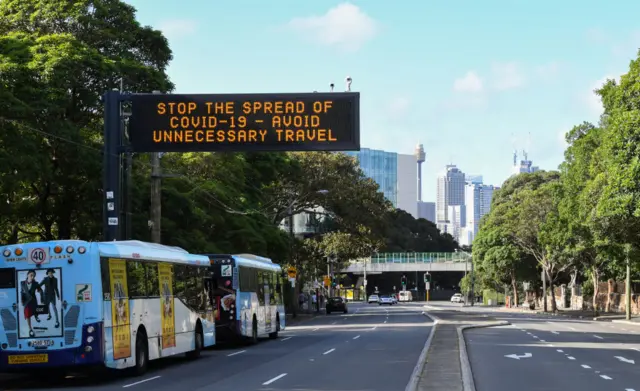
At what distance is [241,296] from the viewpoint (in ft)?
105

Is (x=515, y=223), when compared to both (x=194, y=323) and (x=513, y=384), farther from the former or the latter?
(x=513, y=384)

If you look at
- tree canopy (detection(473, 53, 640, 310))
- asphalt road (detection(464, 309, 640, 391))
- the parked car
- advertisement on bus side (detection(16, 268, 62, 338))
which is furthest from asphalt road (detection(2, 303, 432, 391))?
the parked car

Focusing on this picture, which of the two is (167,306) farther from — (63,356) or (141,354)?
(63,356)

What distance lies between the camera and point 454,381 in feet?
58.3

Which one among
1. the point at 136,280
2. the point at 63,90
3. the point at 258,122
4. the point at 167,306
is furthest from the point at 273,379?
the point at 63,90

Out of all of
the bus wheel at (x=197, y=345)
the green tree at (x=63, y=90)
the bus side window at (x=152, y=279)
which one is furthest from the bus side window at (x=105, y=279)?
the green tree at (x=63, y=90)

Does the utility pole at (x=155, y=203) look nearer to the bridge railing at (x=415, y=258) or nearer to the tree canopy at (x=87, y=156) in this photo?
the tree canopy at (x=87, y=156)

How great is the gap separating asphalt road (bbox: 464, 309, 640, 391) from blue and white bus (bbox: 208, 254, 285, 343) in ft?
25.0

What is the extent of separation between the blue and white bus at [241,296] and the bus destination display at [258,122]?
7562 millimetres

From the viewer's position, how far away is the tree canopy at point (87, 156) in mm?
32156

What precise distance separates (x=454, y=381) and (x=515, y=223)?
6835cm

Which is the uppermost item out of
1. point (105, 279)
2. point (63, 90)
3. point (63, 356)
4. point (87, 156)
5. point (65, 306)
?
point (63, 90)

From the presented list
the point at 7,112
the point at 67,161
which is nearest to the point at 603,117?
the point at 67,161

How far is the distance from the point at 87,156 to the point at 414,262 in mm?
100031
